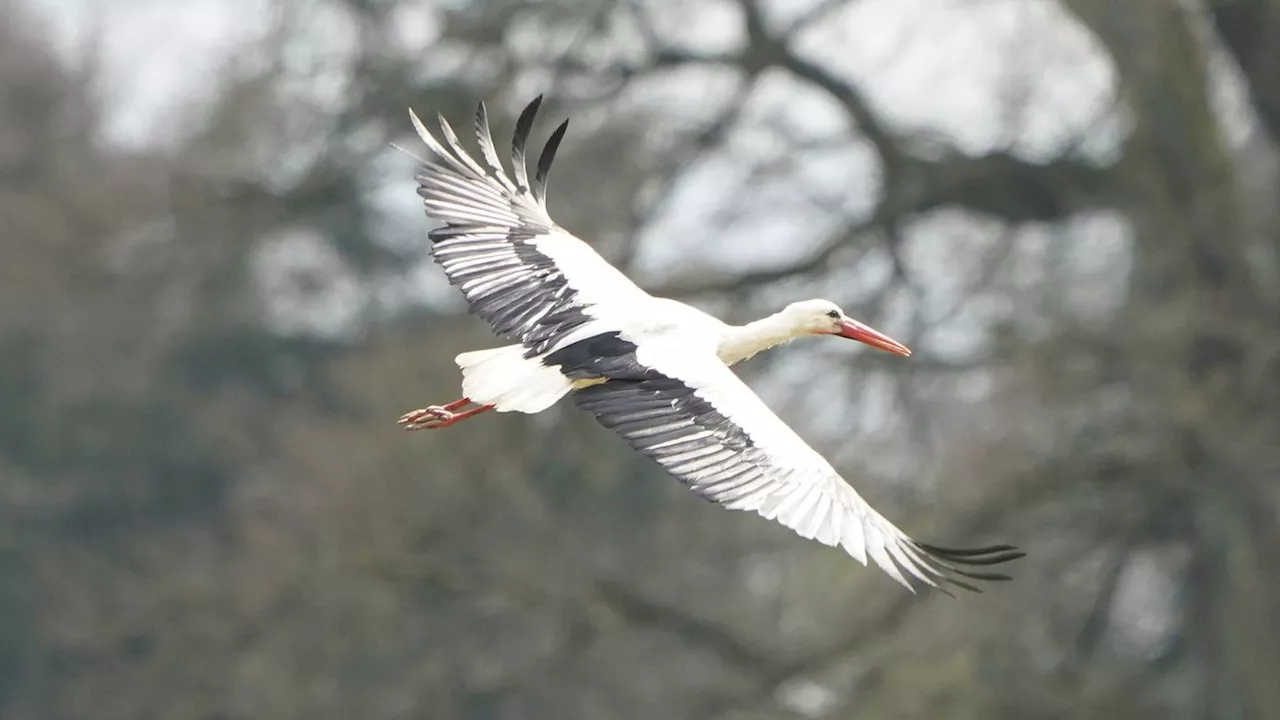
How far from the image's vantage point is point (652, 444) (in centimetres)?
785

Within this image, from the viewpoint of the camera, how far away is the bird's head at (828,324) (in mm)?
9008

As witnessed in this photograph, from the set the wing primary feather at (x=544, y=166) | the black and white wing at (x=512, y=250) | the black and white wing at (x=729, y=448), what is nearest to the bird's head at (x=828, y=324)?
the black and white wing at (x=512, y=250)

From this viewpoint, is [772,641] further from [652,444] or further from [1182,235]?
[652,444]

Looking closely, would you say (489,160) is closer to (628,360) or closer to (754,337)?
(754,337)

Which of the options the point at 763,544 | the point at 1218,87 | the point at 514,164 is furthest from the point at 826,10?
the point at 514,164

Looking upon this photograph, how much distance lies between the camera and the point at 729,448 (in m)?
7.80

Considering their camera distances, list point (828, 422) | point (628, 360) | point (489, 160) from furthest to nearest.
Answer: point (828, 422), point (489, 160), point (628, 360)

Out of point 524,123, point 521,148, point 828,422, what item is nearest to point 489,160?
point 521,148

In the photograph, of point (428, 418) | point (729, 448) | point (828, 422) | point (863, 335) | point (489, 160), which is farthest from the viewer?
point (828, 422)

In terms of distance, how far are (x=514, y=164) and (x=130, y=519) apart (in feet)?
56.5

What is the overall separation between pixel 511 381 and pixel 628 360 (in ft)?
1.29

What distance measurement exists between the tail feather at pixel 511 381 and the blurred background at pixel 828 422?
7282mm

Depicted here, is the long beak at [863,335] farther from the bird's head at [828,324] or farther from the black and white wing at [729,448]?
the black and white wing at [729,448]

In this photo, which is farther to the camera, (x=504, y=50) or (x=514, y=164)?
(x=504, y=50)
